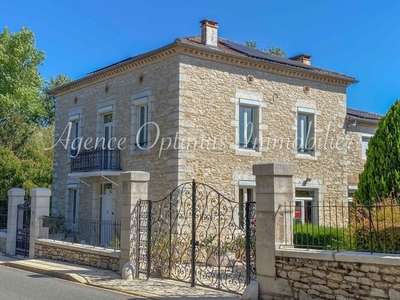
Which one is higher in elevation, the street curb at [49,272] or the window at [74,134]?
the window at [74,134]

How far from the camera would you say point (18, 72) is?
108 ft

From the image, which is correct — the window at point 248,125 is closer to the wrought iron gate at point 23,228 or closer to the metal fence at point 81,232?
the metal fence at point 81,232

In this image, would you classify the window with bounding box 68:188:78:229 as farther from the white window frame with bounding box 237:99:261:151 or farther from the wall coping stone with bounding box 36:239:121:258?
the white window frame with bounding box 237:99:261:151

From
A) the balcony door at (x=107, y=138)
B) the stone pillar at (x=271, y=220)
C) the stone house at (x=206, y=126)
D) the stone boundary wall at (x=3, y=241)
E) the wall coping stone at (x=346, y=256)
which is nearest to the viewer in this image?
the wall coping stone at (x=346, y=256)

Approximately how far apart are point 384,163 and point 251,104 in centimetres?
622

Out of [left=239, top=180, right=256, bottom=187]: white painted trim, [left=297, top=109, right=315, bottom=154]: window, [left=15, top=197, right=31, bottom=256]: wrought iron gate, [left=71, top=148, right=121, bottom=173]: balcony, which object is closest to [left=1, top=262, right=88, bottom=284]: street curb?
[left=15, top=197, right=31, bottom=256]: wrought iron gate

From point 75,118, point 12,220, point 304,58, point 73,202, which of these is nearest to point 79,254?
point 12,220

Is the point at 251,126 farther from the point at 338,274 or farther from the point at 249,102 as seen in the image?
the point at 338,274

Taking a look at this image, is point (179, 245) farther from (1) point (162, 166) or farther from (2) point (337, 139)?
(2) point (337, 139)

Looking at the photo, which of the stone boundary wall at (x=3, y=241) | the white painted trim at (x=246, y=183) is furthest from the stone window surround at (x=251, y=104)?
the stone boundary wall at (x=3, y=241)

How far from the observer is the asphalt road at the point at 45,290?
855 cm

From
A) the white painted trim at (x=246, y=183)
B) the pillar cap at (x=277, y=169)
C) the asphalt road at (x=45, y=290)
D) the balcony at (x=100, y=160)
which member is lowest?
the asphalt road at (x=45, y=290)

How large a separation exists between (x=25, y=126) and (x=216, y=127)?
67.3 feet

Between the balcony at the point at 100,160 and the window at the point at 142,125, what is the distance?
1.27 metres
